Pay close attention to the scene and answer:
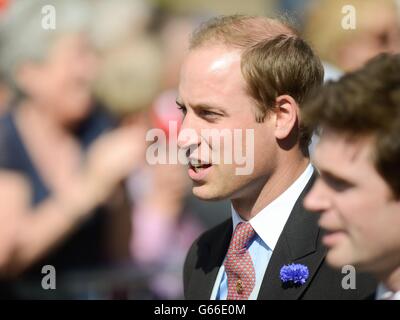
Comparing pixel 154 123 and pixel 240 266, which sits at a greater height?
pixel 154 123

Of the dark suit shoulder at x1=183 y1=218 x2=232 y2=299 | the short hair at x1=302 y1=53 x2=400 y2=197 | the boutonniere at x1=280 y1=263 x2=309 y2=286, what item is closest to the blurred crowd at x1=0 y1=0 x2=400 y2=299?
the dark suit shoulder at x1=183 y1=218 x2=232 y2=299

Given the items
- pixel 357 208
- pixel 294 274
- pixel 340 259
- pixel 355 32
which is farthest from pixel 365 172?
pixel 355 32

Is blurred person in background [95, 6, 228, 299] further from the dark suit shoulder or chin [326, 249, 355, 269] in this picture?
chin [326, 249, 355, 269]

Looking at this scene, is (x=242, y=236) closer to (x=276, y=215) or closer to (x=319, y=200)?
(x=276, y=215)

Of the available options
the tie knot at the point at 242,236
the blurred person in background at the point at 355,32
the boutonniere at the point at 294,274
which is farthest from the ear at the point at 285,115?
the blurred person in background at the point at 355,32

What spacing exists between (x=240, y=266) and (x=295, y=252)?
0.18 m

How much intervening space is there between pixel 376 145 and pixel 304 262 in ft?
2.18

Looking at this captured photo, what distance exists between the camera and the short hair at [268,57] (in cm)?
242

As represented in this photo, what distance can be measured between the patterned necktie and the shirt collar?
3cm

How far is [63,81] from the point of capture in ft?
15.1

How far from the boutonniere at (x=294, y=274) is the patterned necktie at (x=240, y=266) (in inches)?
5.3

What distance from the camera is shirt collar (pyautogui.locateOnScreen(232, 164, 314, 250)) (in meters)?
2.43

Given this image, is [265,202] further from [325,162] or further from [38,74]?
[38,74]

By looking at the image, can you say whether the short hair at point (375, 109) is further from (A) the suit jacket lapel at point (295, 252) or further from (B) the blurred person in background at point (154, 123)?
(B) the blurred person in background at point (154, 123)
